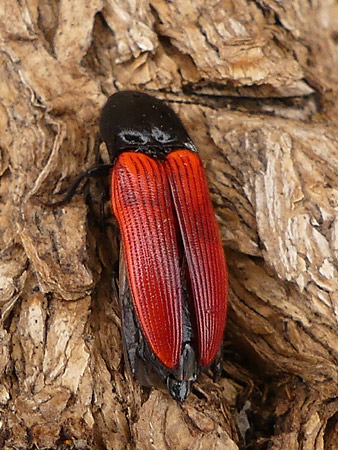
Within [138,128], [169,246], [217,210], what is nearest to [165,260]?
[169,246]

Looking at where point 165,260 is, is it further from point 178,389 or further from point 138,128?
point 138,128

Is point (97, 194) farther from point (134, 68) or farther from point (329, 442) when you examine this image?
point (329, 442)

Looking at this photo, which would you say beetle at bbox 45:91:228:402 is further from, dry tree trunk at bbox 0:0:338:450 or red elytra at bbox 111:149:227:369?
dry tree trunk at bbox 0:0:338:450

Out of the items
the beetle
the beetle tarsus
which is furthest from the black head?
the beetle tarsus

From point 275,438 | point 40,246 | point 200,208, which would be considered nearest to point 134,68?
point 200,208

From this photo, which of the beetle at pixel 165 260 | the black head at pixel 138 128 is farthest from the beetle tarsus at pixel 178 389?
the black head at pixel 138 128

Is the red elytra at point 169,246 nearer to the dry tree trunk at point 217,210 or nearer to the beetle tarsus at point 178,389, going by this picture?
the beetle tarsus at point 178,389
